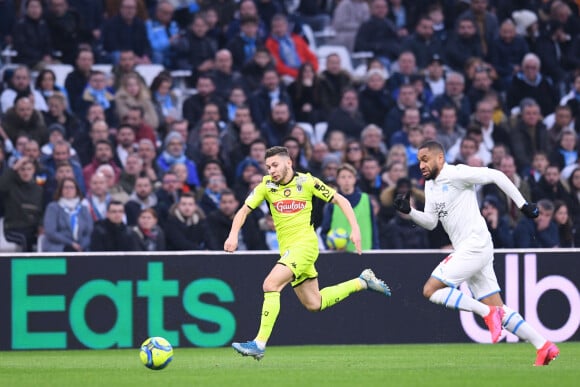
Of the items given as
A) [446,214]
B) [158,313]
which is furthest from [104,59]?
[446,214]

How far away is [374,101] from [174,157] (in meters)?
3.90

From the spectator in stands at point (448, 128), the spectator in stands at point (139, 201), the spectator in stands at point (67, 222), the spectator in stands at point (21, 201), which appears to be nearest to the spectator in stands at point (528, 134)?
the spectator in stands at point (448, 128)

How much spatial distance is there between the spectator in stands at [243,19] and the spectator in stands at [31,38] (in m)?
3.12

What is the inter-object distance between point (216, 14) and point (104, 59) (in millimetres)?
2069

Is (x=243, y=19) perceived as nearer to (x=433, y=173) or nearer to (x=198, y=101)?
(x=198, y=101)

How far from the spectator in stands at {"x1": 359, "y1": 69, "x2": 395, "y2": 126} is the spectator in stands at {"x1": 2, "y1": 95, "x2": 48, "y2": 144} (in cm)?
526

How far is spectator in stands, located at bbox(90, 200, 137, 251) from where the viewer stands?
1631cm

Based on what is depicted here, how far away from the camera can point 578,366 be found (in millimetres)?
12023

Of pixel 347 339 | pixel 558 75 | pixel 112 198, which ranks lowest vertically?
pixel 347 339

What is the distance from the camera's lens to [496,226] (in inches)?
687

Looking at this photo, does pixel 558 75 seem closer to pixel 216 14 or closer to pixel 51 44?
pixel 216 14

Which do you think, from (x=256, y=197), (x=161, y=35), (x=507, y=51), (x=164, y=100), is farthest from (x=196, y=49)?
(x=256, y=197)

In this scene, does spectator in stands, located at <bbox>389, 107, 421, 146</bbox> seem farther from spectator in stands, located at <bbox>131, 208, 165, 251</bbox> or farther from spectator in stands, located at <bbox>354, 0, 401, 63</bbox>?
spectator in stands, located at <bbox>131, 208, 165, 251</bbox>

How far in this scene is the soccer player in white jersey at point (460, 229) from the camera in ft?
39.0
